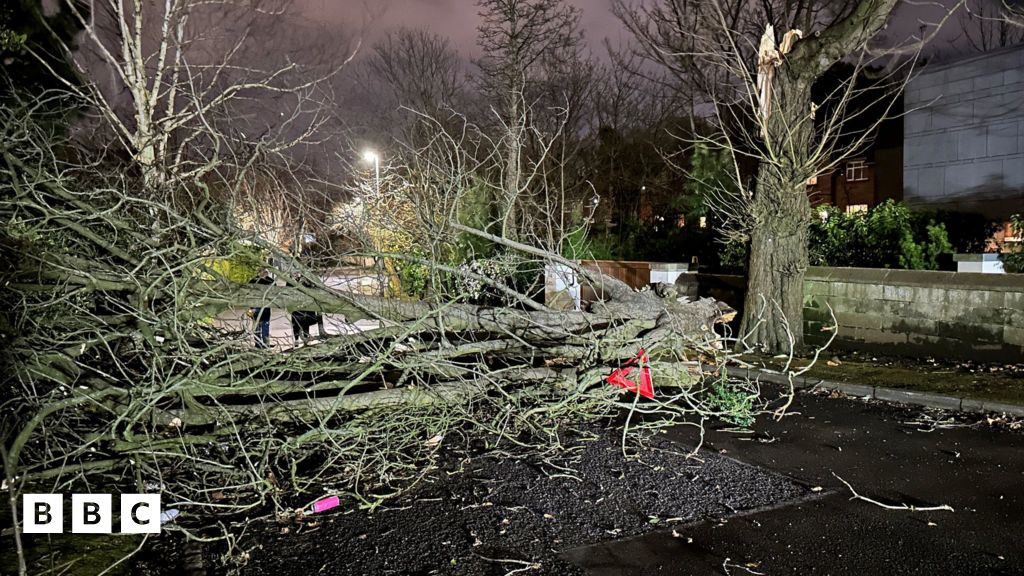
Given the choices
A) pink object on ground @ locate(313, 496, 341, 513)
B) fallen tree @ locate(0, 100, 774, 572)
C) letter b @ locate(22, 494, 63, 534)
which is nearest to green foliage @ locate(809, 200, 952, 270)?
fallen tree @ locate(0, 100, 774, 572)

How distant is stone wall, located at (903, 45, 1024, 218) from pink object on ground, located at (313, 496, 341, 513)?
1238 centimetres

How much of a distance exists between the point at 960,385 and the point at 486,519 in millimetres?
6053

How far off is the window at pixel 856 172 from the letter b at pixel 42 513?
105 feet

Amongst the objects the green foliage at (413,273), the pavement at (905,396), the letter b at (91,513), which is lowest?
the letter b at (91,513)

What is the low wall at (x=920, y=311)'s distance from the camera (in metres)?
8.81

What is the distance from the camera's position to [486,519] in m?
4.26

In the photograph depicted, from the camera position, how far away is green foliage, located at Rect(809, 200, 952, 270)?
10695 mm

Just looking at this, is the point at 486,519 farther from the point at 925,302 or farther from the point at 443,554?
the point at 925,302

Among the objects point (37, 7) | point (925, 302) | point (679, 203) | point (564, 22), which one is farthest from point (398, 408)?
point (564, 22)

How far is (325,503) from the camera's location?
14.8 ft

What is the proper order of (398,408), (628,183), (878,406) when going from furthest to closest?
1. (628,183)
2. (878,406)
3. (398,408)

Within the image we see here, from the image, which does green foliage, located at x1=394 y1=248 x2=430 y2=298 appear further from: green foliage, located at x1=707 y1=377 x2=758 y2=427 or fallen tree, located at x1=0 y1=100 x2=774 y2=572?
green foliage, located at x1=707 y1=377 x2=758 y2=427

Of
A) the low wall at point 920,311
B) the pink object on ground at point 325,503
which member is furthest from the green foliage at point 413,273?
the low wall at point 920,311

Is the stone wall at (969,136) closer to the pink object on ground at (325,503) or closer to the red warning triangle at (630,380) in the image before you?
the red warning triangle at (630,380)
